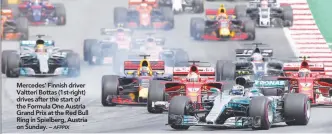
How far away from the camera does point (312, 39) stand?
235ft

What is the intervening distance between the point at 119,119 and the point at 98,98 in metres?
5.73

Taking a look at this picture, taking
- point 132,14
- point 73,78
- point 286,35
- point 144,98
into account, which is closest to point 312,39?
point 286,35

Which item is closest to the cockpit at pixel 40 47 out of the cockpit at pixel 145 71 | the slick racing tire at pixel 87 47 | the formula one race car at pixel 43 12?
the slick racing tire at pixel 87 47

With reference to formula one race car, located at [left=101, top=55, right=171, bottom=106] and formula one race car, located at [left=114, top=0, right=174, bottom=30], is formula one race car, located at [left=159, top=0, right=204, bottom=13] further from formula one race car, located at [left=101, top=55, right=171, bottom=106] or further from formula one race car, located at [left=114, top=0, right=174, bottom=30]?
formula one race car, located at [left=101, top=55, right=171, bottom=106]

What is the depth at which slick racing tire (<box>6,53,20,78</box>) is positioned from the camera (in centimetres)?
6100

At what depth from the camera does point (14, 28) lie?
73.6 metres

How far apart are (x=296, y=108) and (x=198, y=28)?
25.4m

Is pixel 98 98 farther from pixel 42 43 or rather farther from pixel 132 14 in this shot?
pixel 132 14

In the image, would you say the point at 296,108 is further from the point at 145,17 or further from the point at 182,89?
the point at 145,17

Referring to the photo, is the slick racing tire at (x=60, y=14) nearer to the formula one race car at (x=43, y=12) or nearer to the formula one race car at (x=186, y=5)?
the formula one race car at (x=43, y=12)

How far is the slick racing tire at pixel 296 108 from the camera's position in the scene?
154ft

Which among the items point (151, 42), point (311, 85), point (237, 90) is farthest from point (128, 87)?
point (151, 42)

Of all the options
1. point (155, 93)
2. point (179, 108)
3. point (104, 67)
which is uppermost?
point (104, 67)

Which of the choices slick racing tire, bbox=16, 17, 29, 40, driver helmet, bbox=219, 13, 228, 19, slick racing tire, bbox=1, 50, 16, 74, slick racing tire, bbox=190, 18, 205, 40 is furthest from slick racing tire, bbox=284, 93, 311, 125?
slick racing tire, bbox=16, 17, 29, 40
